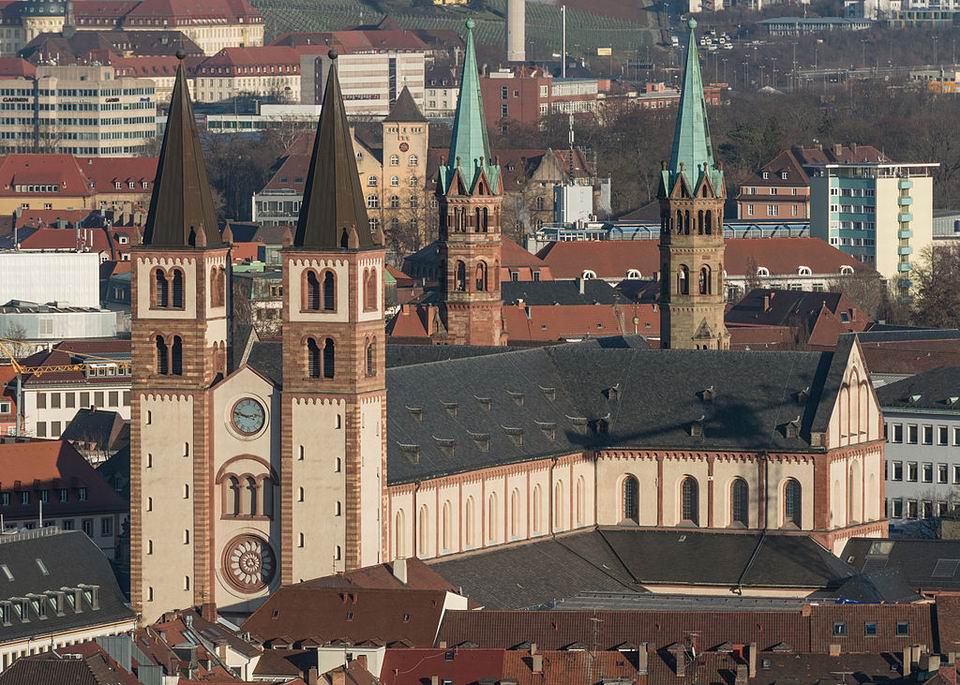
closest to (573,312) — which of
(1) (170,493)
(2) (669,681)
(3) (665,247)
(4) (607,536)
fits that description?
(3) (665,247)

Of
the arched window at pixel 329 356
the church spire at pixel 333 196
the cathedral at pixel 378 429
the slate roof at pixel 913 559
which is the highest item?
the church spire at pixel 333 196

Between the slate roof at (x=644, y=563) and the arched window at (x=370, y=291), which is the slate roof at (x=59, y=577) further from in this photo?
the arched window at (x=370, y=291)

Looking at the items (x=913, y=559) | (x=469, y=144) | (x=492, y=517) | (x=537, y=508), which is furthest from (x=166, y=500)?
(x=469, y=144)

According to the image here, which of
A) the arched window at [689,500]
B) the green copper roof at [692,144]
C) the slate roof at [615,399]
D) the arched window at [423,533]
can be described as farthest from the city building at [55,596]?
the green copper roof at [692,144]

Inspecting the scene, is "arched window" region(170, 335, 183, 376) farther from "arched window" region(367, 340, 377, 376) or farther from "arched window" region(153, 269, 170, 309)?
"arched window" region(367, 340, 377, 376)

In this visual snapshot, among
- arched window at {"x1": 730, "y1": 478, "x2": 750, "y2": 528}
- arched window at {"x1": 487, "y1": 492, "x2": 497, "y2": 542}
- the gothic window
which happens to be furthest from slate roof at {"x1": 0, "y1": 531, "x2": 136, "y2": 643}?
arched window at {"x1": 730, "y1": 478, "x2": 750, "y2": 528}

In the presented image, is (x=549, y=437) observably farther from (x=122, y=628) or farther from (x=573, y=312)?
(x=573, y=312)

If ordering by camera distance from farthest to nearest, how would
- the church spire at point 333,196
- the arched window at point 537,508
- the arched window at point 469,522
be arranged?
the arched window at point 537,508 < the arched window at point 469,522 < the church spire at point 333,196

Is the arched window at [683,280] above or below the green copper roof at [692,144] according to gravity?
below
